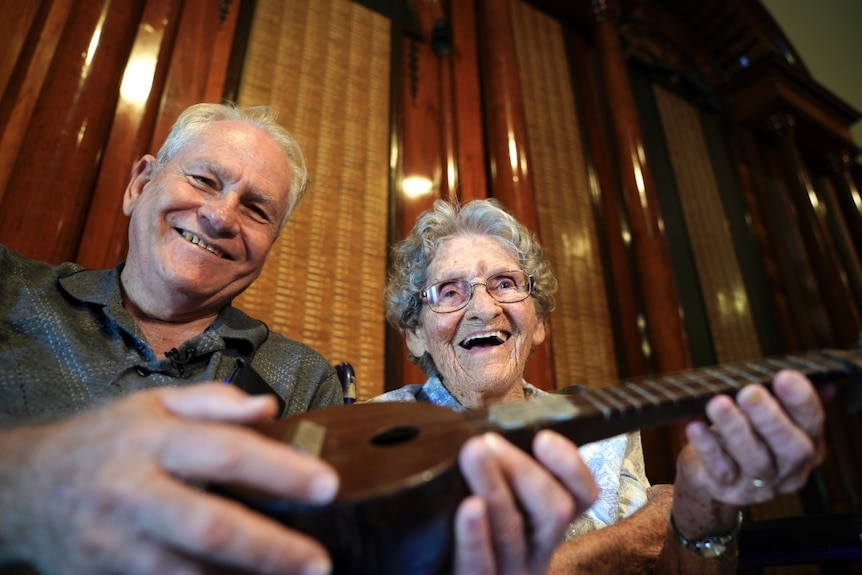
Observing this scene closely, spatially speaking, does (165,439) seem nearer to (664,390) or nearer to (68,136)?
(664,390)

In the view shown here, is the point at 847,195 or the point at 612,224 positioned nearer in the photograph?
the point at 612,224

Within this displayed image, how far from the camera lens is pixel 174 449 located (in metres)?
0.38

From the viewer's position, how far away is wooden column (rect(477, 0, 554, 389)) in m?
2.20

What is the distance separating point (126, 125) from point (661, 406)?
1760mm

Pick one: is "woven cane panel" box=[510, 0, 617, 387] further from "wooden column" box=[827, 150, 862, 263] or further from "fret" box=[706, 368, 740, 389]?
"wooden column" box=[827, 150, 862, 263]

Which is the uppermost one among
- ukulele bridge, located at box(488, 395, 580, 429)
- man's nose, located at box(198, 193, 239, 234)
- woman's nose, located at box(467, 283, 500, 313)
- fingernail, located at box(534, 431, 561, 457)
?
man's nose, located at box(198, 193, 239, 234)

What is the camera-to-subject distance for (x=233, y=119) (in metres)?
1.33

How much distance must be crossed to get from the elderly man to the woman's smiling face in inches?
13.2

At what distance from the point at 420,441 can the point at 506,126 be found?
2.14 metres

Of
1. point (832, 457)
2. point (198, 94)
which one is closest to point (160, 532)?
point (198, 94)

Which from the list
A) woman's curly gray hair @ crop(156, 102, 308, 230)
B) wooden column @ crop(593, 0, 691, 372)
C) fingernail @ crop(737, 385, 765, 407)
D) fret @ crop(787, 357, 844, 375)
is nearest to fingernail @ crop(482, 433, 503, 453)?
fingernail @ crop(737, 385, 765, 407)

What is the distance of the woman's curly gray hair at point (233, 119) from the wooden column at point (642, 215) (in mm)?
1915

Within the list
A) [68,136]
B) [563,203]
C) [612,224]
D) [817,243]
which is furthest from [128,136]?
[817,243]

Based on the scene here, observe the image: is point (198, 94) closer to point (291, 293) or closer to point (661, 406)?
point (291, 293)
